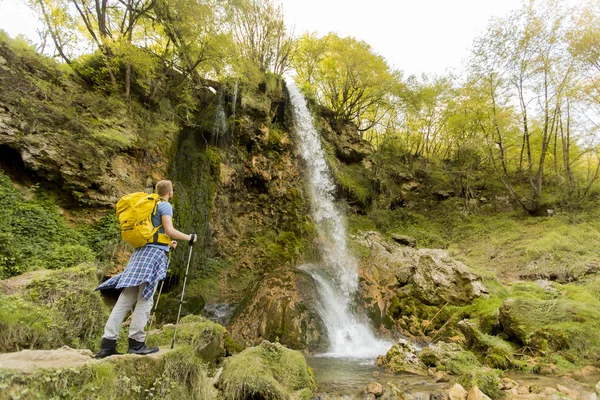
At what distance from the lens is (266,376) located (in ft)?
12.4

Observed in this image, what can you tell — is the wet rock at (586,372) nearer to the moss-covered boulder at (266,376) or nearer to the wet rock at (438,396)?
the wet rock at (438,396)

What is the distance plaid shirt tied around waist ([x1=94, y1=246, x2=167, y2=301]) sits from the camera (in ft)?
9.50

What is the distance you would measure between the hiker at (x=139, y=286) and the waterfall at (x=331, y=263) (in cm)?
568

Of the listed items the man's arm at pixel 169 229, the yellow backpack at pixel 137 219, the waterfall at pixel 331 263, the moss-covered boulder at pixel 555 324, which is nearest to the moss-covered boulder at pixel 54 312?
the yellow backpack at pixel 137 219

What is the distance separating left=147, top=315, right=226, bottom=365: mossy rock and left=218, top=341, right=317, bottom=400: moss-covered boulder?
2.29 ft

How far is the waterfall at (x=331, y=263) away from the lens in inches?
325

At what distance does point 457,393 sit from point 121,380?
4.12m

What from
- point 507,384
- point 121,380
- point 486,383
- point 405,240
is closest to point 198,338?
point 121,380

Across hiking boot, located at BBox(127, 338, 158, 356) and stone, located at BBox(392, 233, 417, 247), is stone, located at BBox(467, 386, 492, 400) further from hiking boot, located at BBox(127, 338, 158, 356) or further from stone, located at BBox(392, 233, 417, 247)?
stone, located at BBox(392, 233, 417, 247)

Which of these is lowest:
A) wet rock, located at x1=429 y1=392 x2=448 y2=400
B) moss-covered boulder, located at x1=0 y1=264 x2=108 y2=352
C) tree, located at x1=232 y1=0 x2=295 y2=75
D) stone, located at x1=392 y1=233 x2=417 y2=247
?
wet rock, located at x1=429 y1=392 x2=448 y2=400

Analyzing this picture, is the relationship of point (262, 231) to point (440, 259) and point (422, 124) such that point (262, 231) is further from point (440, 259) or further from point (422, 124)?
point (422, 124)

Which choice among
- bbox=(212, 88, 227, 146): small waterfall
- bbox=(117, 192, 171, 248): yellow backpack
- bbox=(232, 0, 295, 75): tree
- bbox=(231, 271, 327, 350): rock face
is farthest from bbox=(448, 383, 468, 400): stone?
bbox=(232, 0, 295, 75): tree

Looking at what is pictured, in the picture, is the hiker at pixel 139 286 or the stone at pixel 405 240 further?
the stone at pixel 405 240

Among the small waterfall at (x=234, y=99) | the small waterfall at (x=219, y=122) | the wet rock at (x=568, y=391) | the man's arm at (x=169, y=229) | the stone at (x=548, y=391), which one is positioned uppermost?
the small waterfall at (x=234, y=99)
